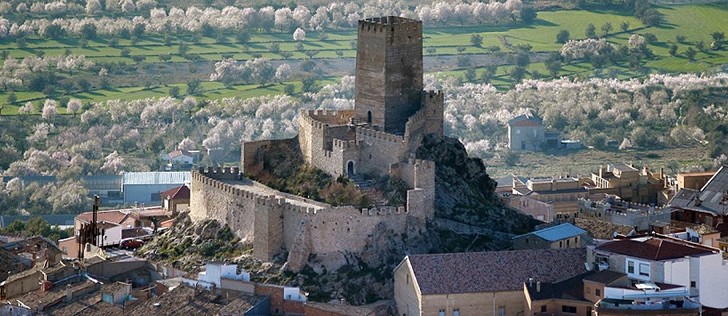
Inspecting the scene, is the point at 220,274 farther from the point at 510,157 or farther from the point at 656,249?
the point at 510,157

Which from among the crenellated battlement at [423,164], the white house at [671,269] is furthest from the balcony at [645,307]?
the crenellated battlement at [423,164]

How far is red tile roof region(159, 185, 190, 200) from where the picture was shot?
89.7m

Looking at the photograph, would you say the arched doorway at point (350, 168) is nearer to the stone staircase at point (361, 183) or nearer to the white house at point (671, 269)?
the stone staircase at point (361, 183)

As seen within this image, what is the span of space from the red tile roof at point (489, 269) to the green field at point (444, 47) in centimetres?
5243

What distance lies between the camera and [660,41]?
449 ft

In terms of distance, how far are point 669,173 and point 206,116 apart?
23.4 m

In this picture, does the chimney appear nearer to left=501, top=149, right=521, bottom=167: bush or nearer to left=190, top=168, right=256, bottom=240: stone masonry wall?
left=190, top=168, right=256, bottom=240: stone masonry wall

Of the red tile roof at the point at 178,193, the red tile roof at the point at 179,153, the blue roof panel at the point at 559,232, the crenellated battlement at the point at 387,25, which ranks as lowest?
the red tile roof at the point at 179,153

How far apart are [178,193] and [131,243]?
7.82m

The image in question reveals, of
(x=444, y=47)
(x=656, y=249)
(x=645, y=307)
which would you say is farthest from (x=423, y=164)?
(x=444, y=47)

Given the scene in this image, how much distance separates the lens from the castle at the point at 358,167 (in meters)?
74.2

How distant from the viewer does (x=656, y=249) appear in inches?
2785

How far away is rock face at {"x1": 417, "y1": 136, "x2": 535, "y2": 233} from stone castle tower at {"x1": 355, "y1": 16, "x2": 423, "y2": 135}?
1.20m

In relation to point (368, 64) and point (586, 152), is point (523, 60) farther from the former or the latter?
point (368, 64)
